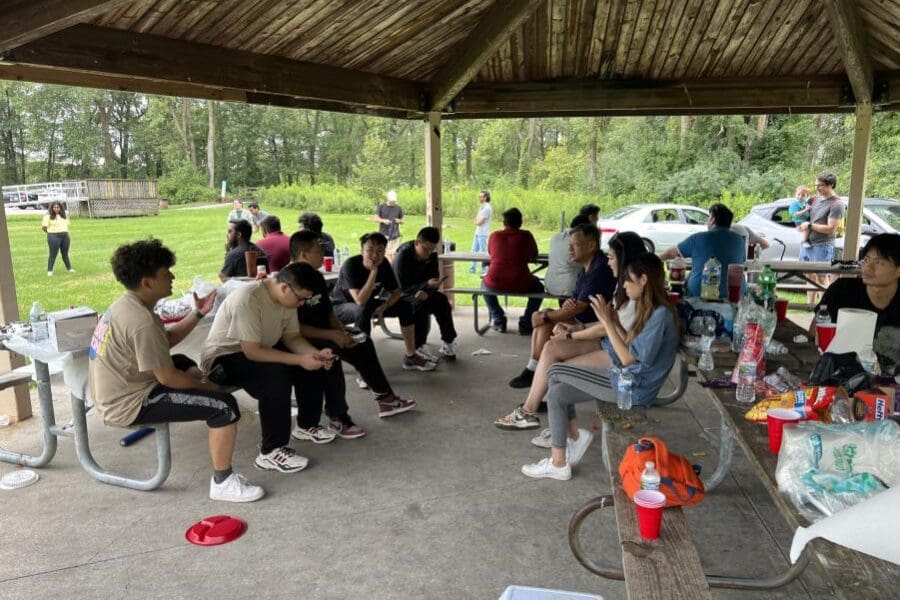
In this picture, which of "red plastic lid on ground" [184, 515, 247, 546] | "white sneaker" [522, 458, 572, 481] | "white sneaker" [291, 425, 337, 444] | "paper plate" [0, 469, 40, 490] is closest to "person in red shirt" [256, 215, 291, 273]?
"white sneaker" [291, 425, 337, 444]

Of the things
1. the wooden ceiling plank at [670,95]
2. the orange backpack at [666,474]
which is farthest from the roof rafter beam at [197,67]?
the orange backpack at [666,474]

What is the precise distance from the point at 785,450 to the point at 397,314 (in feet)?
13.3

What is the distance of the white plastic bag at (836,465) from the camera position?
172 cm

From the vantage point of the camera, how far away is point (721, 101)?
7.05 meters

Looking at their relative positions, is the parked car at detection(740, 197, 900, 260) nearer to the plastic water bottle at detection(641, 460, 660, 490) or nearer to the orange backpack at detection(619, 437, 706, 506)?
the orange backpack at detection(619, 437, 706, 506)

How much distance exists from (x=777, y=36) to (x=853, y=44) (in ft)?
2.42

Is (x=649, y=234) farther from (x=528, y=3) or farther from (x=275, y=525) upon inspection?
(x=275, y=525)

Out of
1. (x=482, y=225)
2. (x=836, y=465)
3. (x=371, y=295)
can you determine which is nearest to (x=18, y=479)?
(x=371, y=295)

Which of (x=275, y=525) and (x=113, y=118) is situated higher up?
(x=113, y=118)

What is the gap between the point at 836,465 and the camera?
5.94ft

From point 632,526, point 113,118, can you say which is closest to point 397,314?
point 632,526

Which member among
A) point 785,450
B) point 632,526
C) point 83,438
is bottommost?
A: point 83,438

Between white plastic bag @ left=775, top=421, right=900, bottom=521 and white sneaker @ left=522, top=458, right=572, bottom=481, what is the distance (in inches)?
68.0

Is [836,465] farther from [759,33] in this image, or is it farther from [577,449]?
[759,33]
